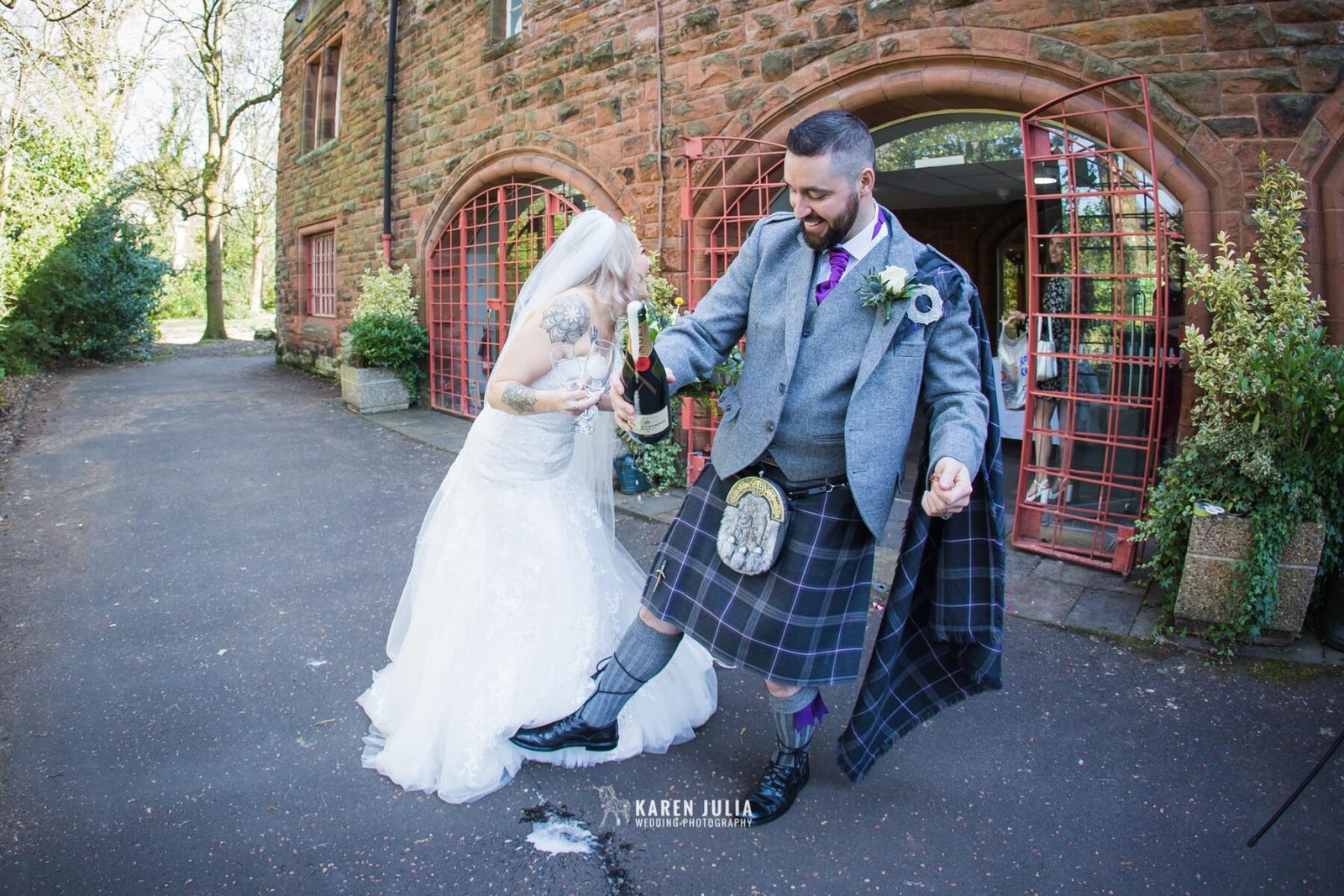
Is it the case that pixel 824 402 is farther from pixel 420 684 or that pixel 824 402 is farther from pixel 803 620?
pixel 420 684

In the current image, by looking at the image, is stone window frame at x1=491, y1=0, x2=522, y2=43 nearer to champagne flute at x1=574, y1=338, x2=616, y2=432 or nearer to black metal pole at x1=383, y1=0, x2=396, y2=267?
black metal pole at x1=383, y1=0, x2=396, y2=267

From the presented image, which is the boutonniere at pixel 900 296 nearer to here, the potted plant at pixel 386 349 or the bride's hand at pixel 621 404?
the bride's hand at pixel 621 404

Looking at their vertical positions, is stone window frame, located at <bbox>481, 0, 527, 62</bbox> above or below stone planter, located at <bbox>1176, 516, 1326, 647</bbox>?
above

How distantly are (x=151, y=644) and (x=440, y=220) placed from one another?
282 inches

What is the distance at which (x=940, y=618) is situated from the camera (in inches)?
97.1

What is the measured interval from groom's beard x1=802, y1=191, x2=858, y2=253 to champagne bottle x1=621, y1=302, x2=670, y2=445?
19.3 inches

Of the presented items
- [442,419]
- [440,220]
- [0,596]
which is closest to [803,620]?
[0,596]

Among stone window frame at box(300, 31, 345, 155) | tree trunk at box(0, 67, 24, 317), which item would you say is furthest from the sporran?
tree trunk at box(0, 67, 24, 317)

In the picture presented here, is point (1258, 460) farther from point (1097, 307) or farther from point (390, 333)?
point (390, 333)

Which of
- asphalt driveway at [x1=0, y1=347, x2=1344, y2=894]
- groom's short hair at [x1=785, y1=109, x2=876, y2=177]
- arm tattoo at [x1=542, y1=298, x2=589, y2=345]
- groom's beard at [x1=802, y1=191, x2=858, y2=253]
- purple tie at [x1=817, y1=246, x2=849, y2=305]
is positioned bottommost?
asphalt driveway at [x1=0, y1=347, x2=1344, y2=894]

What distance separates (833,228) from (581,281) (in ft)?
3.11

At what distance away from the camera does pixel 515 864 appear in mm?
2404

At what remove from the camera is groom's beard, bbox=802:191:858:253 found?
2213 mm

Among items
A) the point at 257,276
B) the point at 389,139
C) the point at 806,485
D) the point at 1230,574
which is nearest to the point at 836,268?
the point at 806,485
